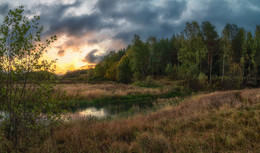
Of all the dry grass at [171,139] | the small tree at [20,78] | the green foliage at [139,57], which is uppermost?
the green foliage at [139,57]

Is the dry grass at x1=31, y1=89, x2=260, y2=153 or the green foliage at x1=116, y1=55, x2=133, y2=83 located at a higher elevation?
the green foliage at x1=116, y1=55, x2=133, y2=83

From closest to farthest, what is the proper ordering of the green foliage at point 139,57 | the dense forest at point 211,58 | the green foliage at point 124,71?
the dense forest at point 211,58
the green foliage at point 139,57
the green foliage at point 124,71

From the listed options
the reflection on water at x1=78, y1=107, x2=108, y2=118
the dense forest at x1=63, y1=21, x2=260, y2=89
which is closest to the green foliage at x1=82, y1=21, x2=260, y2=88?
the dense forest at x1=63, y1=21, x2=260, y2=89

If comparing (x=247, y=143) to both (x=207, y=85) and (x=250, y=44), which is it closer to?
(x=207, y=85)

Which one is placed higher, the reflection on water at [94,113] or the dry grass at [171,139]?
the dry grass at [171,139]

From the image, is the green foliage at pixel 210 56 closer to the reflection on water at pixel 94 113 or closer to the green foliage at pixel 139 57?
the green foliage at pixel 139 57

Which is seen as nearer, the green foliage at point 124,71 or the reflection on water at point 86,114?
the reflection on water at point 86,114

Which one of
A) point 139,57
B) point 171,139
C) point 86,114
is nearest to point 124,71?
point 139,57

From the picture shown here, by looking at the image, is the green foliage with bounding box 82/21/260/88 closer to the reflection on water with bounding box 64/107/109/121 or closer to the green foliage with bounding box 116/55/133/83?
the green foliage with bounding box 116/55/133/83

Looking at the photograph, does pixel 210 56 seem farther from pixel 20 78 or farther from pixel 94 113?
pixel 20 78

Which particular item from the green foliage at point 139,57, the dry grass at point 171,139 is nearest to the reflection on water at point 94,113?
the dry grass at point 171,139

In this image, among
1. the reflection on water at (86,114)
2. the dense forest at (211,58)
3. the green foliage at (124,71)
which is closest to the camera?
the reflection on water at (86,114)

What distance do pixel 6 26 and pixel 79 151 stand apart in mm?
4255

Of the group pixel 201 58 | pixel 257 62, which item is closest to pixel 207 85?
pixel 201 58
